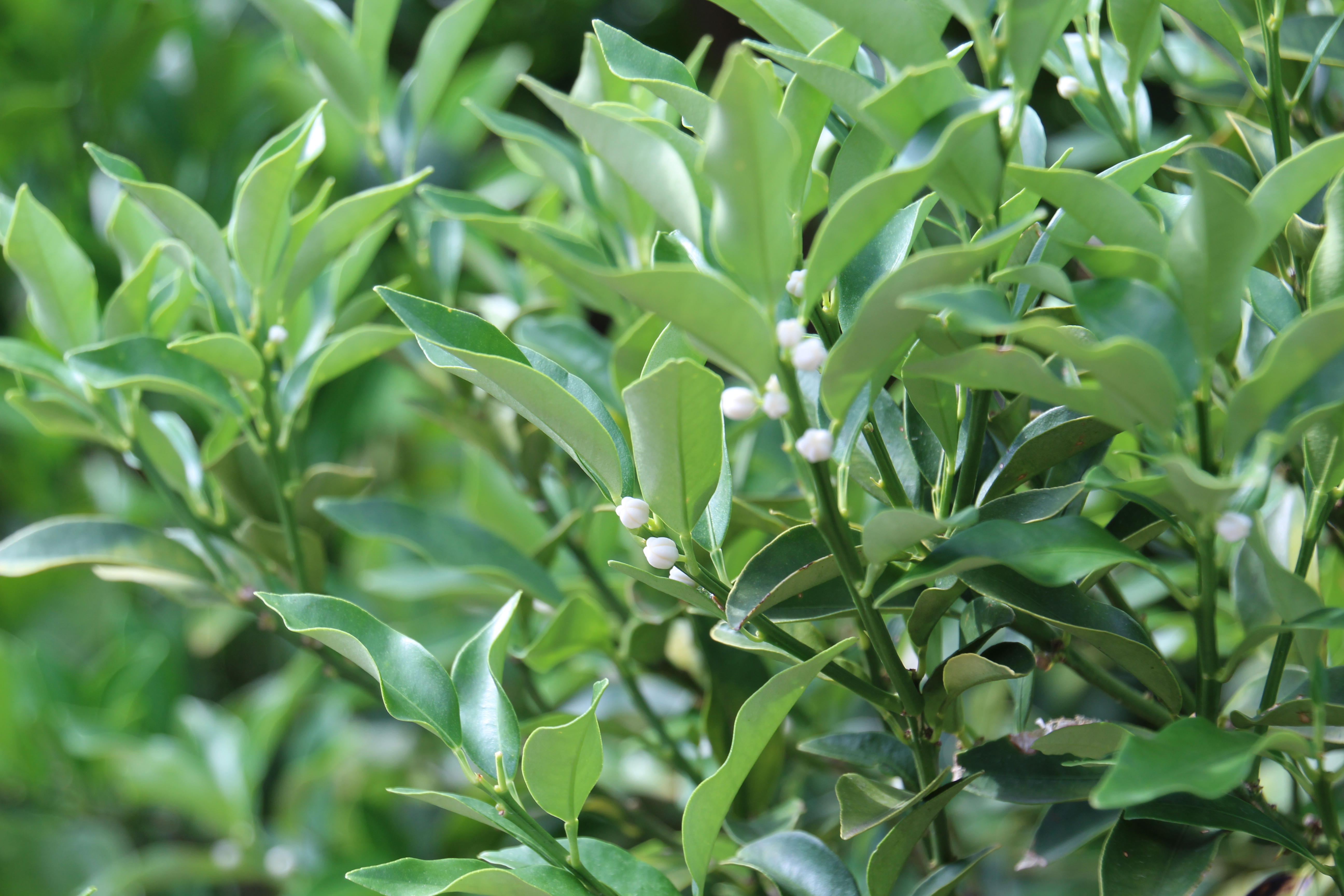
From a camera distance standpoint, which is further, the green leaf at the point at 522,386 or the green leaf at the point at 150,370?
the green leaf at the point at 150,370

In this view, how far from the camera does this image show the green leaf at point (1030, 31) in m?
0.37

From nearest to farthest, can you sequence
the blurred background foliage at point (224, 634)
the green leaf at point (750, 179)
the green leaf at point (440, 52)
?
the green leaf at point (750, 179) → the green leaf at point (440, 52) → the blurred background foliage at point (224, 634)

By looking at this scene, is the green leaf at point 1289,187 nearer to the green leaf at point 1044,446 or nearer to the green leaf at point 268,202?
the green leaf at point 1044,446

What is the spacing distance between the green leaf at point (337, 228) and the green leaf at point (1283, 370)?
1.42 ft

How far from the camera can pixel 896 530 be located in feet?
1.21

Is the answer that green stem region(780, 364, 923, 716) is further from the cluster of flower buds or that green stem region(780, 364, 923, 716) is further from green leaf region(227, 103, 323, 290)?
green leaf region(227, 103, 323, 290)

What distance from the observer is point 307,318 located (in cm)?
80

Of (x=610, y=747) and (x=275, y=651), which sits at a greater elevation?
(x=610, y=747)

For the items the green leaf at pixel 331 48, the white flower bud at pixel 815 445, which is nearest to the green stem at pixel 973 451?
the white flower bud at pixel 815 445

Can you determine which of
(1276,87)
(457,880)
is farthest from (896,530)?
(1276,87)

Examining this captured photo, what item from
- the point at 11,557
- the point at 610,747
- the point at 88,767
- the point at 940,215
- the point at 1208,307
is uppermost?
the point at 1208,307

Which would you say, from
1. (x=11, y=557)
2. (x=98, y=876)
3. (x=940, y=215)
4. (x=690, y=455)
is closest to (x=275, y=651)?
(x=98, y=876)

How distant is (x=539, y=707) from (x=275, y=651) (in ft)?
3.07

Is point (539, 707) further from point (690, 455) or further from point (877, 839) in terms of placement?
point (690, 455)
